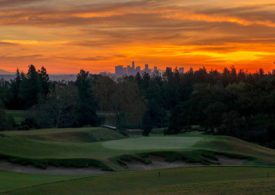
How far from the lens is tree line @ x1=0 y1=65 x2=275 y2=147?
70688 millimetres

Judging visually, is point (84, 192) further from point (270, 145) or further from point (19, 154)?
point (270, 145)

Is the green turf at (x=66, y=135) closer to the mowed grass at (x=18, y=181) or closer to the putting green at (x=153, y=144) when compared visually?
the putting green at (x=153, y=144)

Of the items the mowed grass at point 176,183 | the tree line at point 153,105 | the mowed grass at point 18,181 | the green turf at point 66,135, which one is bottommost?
the mowed grass at point 18,181

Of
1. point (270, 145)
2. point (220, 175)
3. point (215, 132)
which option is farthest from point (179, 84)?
point (220, 175)

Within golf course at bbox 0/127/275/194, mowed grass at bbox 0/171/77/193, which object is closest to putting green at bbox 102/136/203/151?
golf course at bbox 0/127/275/194

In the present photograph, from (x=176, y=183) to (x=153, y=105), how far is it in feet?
246

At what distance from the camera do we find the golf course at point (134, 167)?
19.8m

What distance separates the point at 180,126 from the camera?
84688mm

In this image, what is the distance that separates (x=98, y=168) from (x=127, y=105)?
5481cm

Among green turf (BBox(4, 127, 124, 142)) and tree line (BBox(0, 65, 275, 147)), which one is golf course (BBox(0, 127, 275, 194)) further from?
tree line (BBox(0, 65, 275, 147))

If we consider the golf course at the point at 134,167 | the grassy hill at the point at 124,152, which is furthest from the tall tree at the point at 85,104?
the grassy hill at the point at 124,152

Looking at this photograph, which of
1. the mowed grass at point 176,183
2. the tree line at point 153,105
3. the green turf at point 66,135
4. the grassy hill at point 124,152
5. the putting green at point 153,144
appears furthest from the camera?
the tree line at point 153,105

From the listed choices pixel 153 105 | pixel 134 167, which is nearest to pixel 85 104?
pixel 153 105

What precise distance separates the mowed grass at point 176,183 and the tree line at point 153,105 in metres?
42.7
